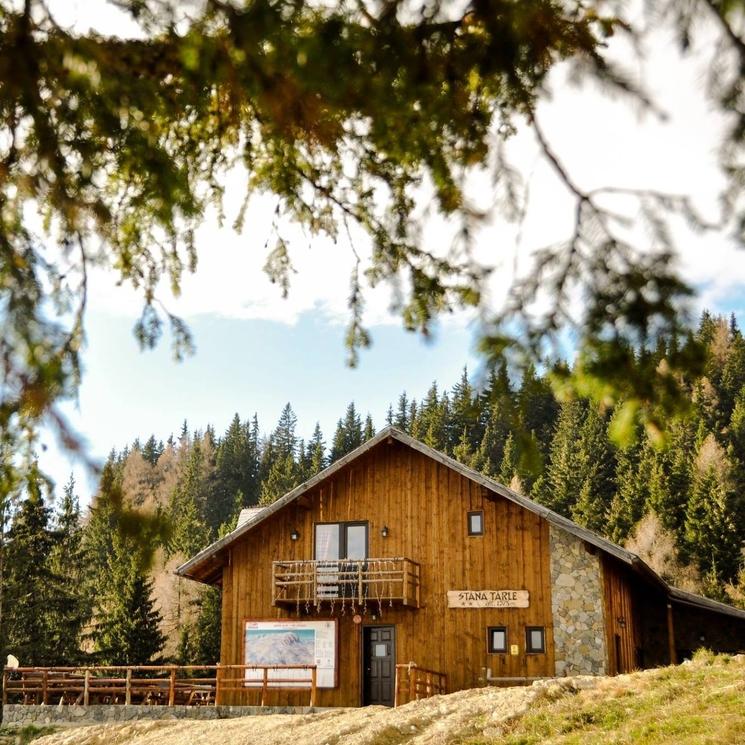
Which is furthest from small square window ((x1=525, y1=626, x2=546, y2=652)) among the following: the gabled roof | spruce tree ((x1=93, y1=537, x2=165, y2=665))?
spruce tree ((x1=93, y1=537, x2=165, y2=665))

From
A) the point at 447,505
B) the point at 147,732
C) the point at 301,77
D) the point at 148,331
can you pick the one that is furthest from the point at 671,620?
the point at 301,77

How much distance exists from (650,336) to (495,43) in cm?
171

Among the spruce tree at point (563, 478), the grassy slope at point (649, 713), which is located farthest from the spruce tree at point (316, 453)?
the grassy slope at point (649, 713)

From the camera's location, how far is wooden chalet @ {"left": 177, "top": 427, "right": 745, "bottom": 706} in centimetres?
2219

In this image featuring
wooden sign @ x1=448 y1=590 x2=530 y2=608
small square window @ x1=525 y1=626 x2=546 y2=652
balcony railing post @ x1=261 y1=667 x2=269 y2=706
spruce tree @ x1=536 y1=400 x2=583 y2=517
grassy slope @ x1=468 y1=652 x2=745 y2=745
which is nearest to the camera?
grassy slope @ x1=468 y1=652 x2=745 y2=745

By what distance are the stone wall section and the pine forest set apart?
11.3 ft

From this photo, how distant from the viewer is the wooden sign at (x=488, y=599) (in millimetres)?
22531

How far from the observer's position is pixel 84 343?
584cm

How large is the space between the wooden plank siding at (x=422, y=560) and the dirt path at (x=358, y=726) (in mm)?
3430

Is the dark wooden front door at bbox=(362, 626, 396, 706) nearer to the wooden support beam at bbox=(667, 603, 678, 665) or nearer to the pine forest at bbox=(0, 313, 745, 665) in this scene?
the pine forest at bbox=(0, 313, 745, 665)

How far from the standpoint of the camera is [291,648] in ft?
78.4

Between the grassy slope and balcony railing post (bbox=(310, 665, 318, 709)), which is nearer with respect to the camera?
the grassy slope

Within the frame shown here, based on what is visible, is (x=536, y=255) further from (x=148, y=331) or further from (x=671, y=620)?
(x=671, y=620)

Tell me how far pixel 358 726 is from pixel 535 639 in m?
6.61
